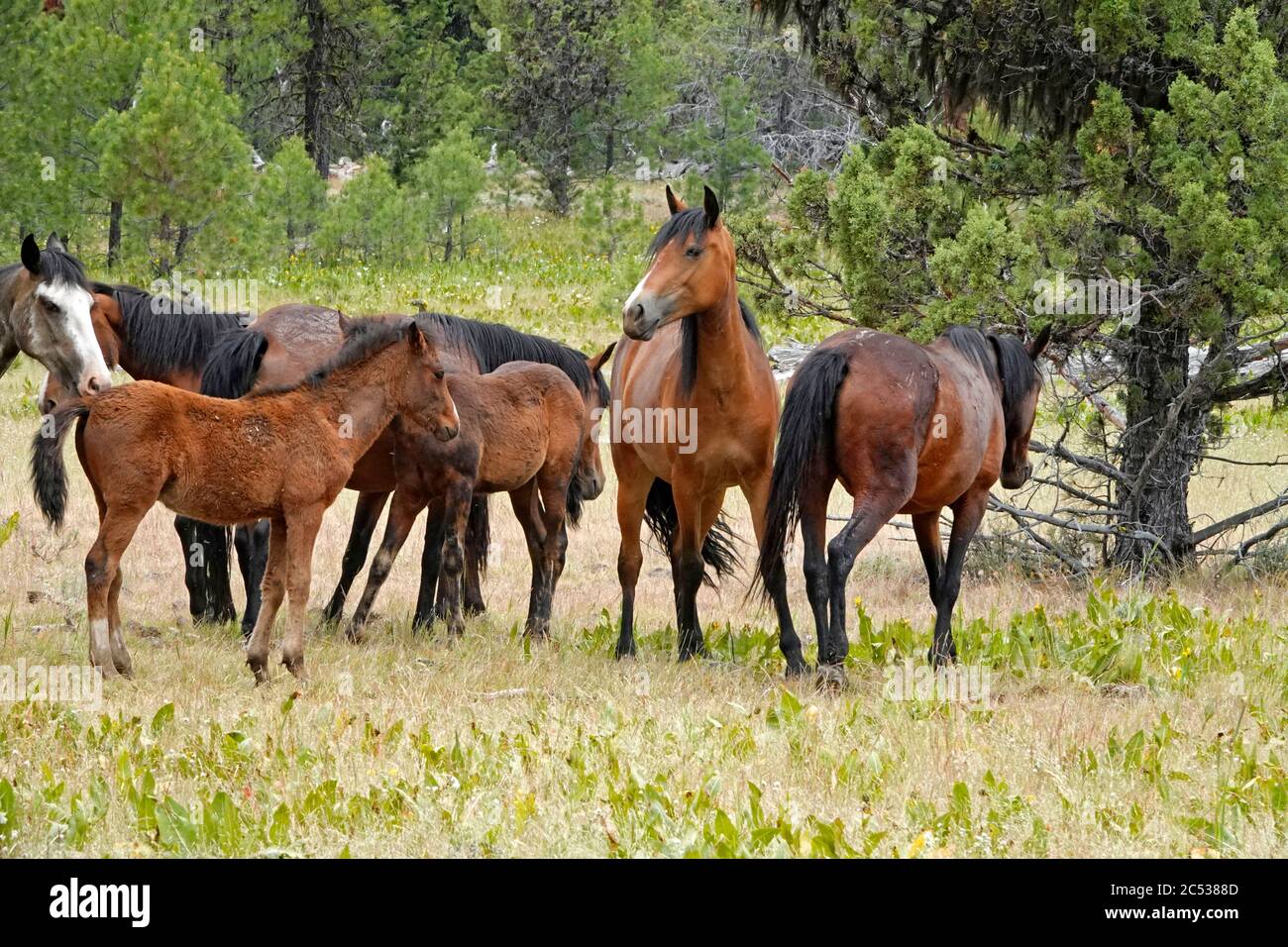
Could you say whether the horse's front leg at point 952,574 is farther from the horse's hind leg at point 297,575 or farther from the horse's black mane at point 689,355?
the horse's hind leg at point 297,575

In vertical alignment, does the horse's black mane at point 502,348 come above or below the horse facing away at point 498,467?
above

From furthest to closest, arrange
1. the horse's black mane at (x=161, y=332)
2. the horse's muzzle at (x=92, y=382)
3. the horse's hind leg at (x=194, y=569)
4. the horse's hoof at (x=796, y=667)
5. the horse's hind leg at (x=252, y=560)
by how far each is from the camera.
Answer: the horse's hind leg at (x=194, y=569), the horse's black mane at (x=161, y=332), the horse's hind leg at (x=252, y=560), the horse's hoof at (x=796, y=667), the horse's muzzle at (x=92, y=382)

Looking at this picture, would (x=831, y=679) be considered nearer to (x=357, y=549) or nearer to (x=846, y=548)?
(x=846, y=548)

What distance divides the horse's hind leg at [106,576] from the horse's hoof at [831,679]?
11.7 feet

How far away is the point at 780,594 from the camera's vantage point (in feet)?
27.2

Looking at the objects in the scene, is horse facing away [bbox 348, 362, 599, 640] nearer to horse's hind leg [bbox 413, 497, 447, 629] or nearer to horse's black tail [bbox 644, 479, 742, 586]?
horse's hind leg [bbox 413, 497, 447, 629]

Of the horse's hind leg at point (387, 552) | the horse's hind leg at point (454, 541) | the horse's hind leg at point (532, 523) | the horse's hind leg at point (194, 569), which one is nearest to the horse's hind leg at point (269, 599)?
the horse's hind leg at point (387, 552)

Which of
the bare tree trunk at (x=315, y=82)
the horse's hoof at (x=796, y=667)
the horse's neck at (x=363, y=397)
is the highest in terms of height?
the bare tree trunk at (x=315, y=82)

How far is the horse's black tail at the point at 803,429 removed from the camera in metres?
7.70

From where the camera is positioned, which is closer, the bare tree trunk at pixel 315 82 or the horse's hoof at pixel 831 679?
the horse's hoof at pixel 831 679

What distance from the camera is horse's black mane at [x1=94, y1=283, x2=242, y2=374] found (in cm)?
956

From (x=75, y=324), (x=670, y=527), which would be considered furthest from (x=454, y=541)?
(x=75, y=324)
